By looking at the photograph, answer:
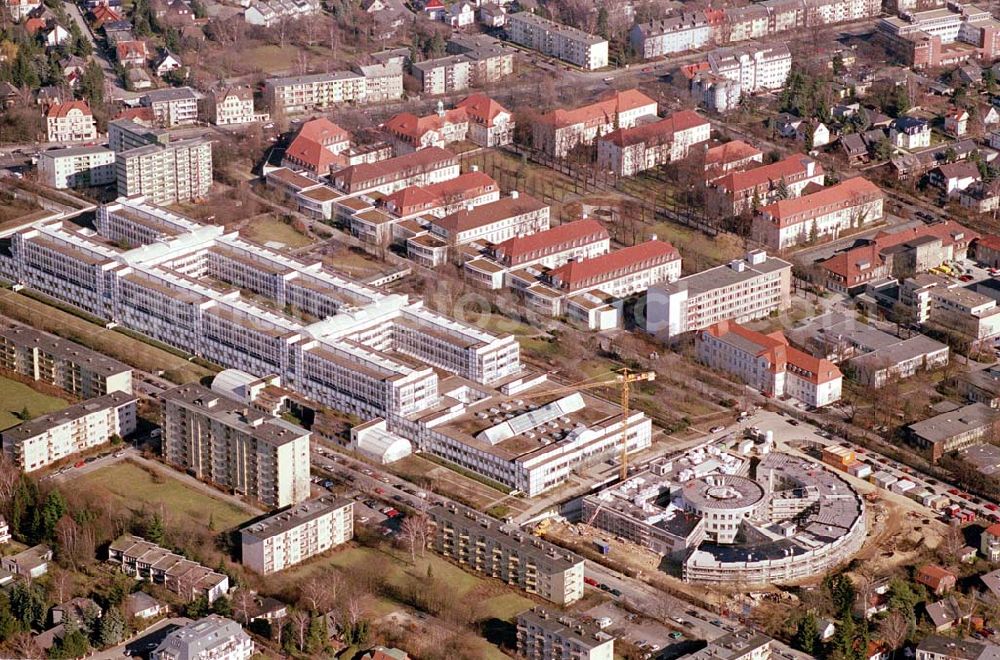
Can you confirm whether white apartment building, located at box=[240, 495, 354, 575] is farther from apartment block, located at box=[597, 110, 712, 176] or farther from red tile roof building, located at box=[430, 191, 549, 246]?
apartment block, located at box=[597, 110, 712, 176]

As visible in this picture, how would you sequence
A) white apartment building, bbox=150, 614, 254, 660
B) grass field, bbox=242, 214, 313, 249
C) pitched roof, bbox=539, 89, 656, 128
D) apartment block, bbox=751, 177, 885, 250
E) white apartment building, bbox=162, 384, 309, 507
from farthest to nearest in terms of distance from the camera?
pitched roof, bbox=539, 89, 656, 128 < apartment block, bbox=751, 177, 885, 250 < grass field, bbox=242, 214, 313, 249 < white apartment building, bbox=162, 384, 309, 507 < white apartment building, bbox=150, 614, 254, 660

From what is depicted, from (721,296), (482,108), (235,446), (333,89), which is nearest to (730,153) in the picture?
(482,108)

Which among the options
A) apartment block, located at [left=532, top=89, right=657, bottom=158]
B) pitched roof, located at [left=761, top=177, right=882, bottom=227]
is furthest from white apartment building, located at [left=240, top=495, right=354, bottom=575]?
apartment block, located at [left=532, top=89, right=657, bottom=158]

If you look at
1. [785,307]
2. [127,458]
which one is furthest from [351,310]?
[785,307]

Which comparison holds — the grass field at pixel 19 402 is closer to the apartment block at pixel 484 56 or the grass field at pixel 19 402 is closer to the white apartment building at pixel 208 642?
the white apartment building at pixel 208 642

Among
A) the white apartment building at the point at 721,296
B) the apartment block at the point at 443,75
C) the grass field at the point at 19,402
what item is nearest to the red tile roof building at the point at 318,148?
the apartment block at the point at 443,75

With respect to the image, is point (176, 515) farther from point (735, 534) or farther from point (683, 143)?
point (683, 143)
